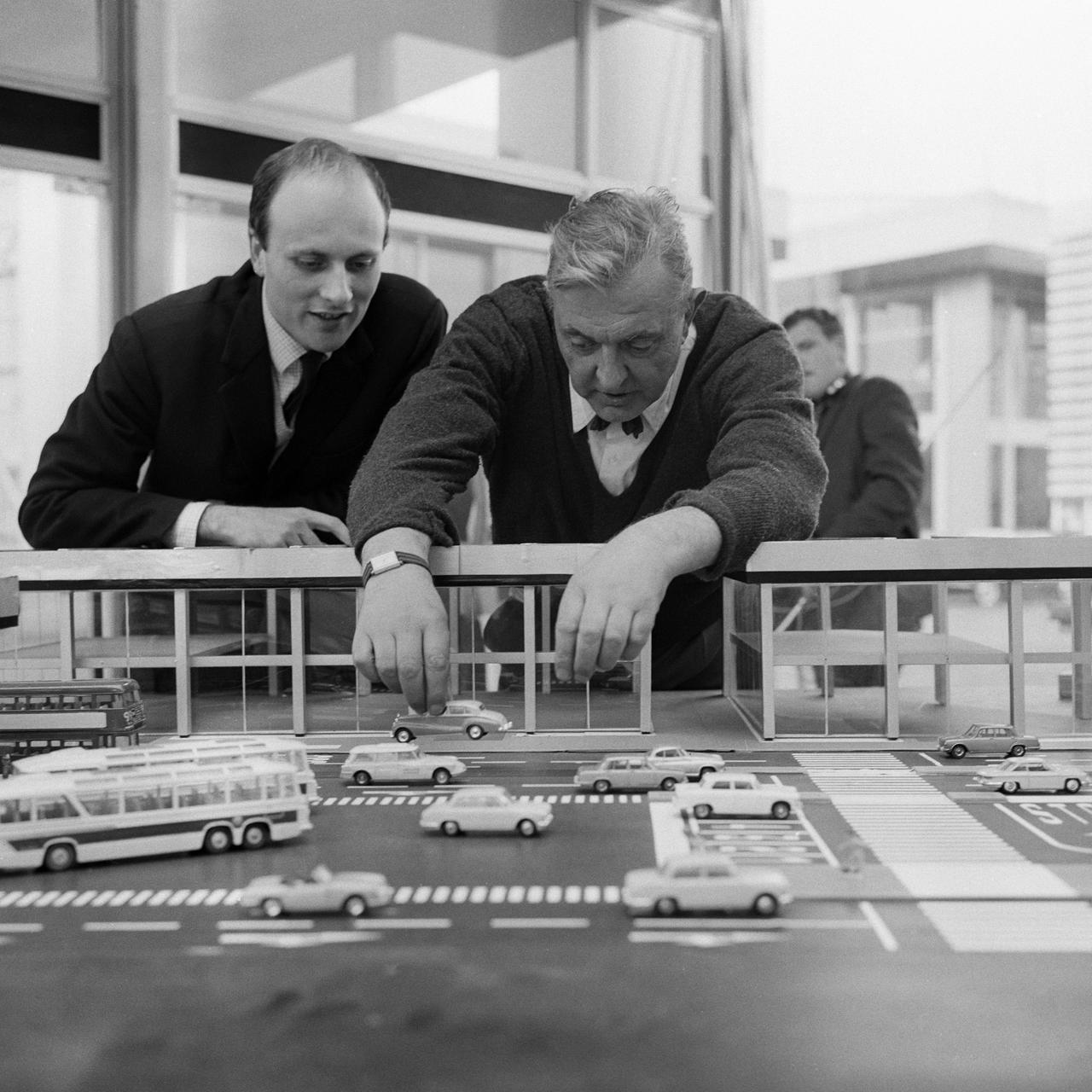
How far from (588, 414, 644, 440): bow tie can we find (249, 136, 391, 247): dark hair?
866mm

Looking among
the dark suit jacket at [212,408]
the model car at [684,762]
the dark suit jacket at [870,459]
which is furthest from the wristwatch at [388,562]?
the dark suit jacket at [870,459]

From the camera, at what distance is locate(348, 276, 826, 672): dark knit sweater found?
2475 millimetres

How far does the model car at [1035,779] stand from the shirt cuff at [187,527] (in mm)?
2116

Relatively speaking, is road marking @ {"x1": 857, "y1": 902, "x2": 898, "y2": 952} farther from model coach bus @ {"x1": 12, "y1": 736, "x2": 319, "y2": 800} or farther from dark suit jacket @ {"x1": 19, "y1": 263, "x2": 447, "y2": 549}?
dark suit jacket @ {"x1": 19, "y1": 263, "x2": 447, "y2": 549}

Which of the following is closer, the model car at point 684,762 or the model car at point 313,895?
the model car at point 313,895

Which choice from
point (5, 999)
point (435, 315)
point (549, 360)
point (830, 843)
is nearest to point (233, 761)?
point (5, 999)

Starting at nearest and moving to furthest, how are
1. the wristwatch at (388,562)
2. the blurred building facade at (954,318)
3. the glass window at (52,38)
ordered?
the wristwatch at (388,562) < the glass window at (52,38) < the blurred building facade at (954,318)

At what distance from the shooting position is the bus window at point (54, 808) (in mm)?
1518

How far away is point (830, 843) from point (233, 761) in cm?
78

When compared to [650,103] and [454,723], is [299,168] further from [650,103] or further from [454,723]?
[650,103]

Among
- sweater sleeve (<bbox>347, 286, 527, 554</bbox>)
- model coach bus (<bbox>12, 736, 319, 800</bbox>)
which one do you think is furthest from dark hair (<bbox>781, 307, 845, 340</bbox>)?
model coach bus (<bbox>12, 736, 319, 800</bbox>)

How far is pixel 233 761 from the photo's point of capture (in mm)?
1683

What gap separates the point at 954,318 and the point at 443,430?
8.37 meters

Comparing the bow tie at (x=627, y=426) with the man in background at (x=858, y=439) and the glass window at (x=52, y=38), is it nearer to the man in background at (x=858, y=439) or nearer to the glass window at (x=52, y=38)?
the man in background at (x=858, y=439)
